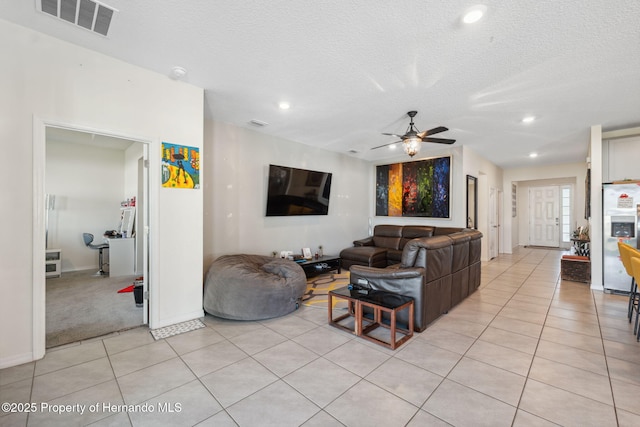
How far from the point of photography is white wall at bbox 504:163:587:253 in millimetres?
7797

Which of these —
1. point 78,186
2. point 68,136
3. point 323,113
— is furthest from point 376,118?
point 78,186

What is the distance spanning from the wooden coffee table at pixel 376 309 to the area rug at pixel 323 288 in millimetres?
638

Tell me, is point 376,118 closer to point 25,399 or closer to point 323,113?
point 323,113

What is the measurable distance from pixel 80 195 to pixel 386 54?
702 centimetres

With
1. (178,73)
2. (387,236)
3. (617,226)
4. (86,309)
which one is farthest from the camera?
(387,236)

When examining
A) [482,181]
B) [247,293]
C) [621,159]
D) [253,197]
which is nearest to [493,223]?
[482,181]

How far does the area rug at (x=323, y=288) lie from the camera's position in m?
3.80

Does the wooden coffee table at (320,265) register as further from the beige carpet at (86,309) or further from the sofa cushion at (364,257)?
the beige carpet at (86,309)

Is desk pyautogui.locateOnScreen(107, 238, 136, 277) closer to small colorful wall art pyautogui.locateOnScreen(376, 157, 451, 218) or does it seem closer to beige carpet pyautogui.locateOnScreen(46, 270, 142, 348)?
beige carpet pyautogui.locateOnScreen(46, 270, 142, 348)

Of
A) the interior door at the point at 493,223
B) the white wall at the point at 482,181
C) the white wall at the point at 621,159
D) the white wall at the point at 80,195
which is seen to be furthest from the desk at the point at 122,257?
the white wall at the point at 621,159

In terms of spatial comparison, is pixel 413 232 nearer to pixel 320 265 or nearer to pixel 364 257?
pixel 364 257

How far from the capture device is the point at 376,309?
2842 mm

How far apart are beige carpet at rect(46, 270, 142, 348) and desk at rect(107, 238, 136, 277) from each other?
34 centimetres

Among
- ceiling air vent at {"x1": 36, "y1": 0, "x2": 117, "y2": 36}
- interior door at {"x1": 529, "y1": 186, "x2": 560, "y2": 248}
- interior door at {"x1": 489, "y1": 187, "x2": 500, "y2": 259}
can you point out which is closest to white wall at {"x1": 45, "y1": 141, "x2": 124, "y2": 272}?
ceiling air vent at {"x1": 36, "y1": 0, "x2": 117, "y2": 36}
